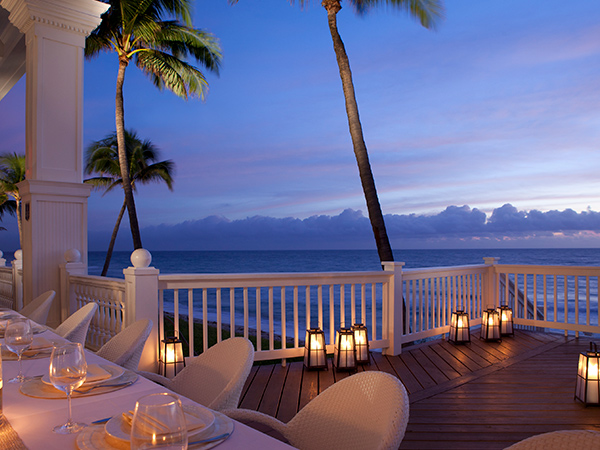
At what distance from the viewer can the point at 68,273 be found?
4500mm

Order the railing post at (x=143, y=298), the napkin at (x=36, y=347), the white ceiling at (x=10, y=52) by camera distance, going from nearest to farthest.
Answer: the napkin at (x=36, y=347) → the railing post at (x=143, y=298) → the white ceiling at (x=10, y=52)

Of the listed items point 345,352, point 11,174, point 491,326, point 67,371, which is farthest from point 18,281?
point 11,174

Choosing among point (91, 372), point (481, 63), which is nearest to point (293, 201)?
point (481, 63)

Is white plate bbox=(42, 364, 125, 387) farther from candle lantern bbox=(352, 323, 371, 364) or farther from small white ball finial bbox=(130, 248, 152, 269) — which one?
candle lantern bbox=(352, 323, 371, 364)

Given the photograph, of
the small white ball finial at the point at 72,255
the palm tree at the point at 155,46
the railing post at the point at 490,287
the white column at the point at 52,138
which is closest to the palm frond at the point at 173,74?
the palm tree at the point at 155,46

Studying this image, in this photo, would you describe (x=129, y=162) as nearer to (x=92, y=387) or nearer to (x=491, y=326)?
(x=491, y=326)

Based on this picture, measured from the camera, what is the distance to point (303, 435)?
1.51m

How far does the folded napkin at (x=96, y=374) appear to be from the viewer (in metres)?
1.45

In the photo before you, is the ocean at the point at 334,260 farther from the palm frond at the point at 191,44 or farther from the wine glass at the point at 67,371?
the wine glass at the point at 67,371

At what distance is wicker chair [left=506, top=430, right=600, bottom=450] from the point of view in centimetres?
92

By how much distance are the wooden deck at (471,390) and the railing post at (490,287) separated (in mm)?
878

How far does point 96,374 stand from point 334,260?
34170mm

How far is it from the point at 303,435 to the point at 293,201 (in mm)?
27009

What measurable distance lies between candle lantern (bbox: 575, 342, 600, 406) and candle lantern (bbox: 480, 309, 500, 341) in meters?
2.02
